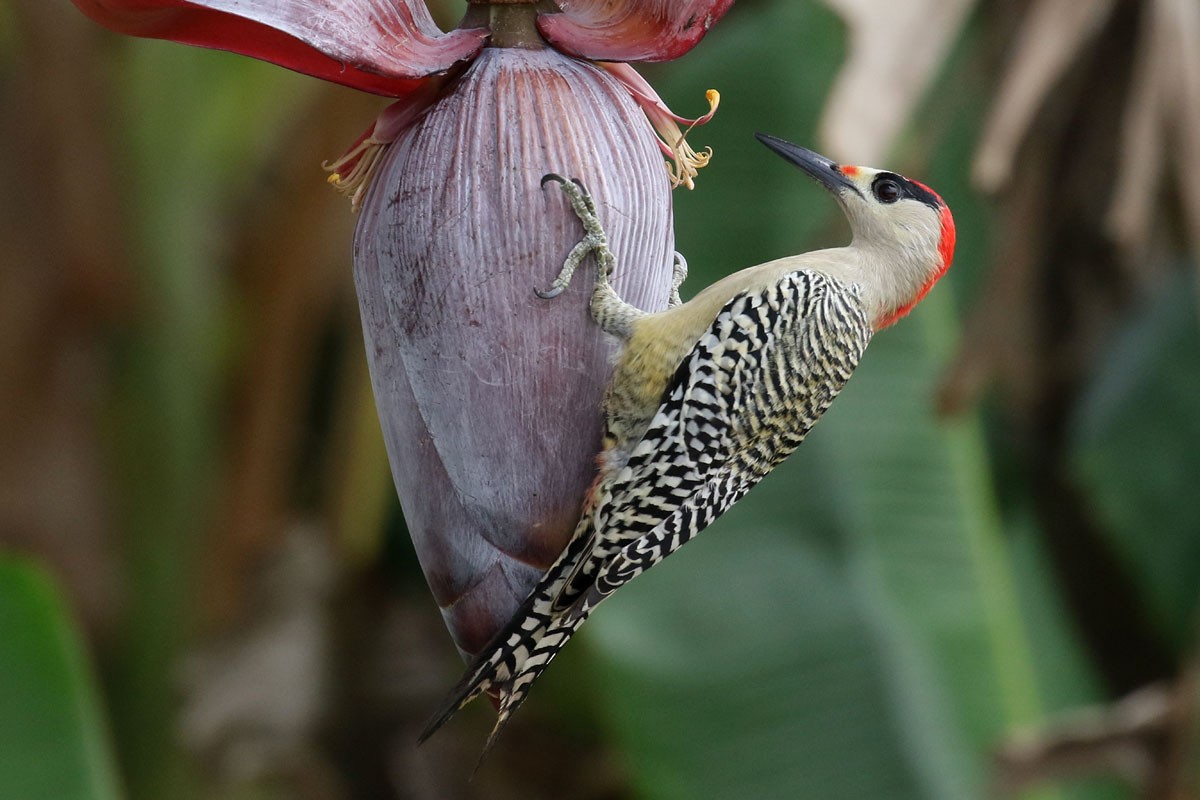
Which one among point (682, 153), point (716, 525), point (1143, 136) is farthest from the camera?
point (716, 525)

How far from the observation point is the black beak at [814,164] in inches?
43.8

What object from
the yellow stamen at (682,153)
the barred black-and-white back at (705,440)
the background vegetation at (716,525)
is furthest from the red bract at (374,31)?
the background vegetation at (716,525)

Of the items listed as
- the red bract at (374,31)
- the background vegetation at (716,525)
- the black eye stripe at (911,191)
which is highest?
the red bract at (374,31)

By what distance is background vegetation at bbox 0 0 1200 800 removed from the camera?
2250 millimetres

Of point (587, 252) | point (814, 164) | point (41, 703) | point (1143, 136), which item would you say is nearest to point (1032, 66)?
point (1143, 136)

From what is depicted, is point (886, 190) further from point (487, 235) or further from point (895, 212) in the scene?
point (487, 235)

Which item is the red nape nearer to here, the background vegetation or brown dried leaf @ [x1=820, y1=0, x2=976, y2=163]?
brown dried leaf @ [x1=820, y1=0, x2=976, y2=163]

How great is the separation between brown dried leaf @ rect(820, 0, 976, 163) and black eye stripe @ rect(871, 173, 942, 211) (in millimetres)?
93

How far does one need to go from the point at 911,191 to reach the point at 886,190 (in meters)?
0.04

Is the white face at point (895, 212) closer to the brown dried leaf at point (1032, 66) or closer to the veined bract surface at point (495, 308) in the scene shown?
the brown dried leaf at point (1032, 66)

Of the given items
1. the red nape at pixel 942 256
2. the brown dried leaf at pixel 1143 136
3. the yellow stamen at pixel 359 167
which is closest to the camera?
the yellow stamen at pixel 359 167

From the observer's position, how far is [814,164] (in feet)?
4.00

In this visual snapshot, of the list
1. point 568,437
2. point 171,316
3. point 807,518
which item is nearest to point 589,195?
point 568,437

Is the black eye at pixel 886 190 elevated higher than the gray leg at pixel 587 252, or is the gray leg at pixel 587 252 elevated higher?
the gray leg at pixel 587 252
